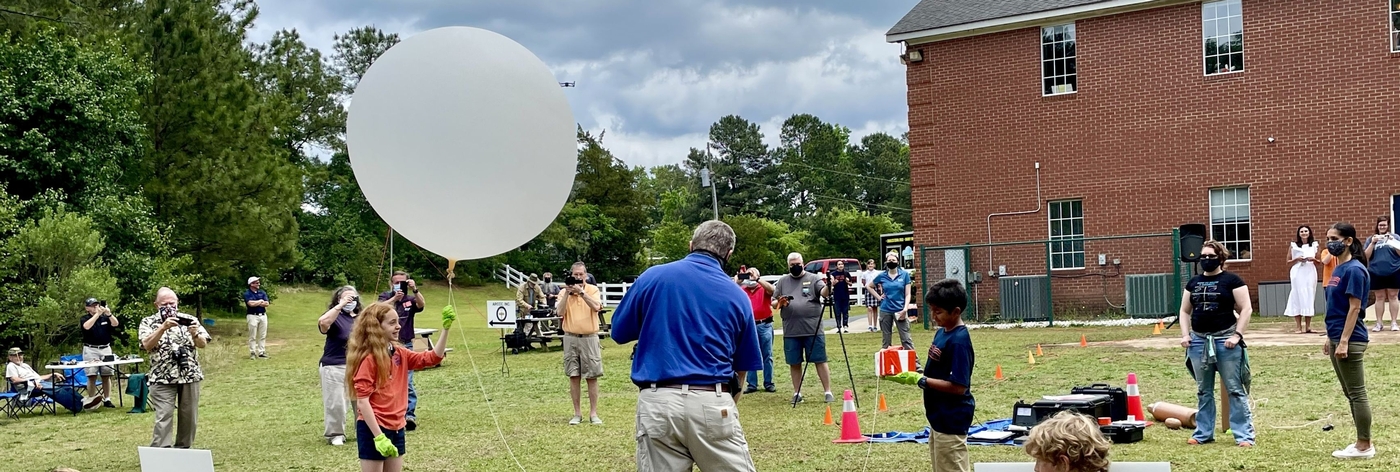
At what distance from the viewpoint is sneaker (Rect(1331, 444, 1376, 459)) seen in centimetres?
754

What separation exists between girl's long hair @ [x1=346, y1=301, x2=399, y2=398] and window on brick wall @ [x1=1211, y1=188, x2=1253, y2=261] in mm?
19589

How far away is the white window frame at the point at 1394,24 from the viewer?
20547mm

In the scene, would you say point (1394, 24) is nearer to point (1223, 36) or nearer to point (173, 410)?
point (1223, 36)

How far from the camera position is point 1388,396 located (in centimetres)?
1016

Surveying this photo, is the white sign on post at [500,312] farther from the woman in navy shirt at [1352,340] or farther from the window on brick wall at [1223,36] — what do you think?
the woman in navy shirt at [1352,340]

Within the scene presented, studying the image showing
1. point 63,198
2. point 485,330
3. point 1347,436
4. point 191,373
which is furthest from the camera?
point 485,330

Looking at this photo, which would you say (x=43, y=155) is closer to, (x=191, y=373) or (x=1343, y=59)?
(x=191, y=373)

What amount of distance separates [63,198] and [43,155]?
913mm

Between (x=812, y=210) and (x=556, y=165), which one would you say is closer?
(x=556, y=165)

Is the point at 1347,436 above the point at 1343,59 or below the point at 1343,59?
below

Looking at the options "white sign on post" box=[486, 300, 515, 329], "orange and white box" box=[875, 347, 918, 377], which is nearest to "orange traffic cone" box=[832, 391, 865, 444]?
"orange and white box" box=[875, 347, 918, 377]

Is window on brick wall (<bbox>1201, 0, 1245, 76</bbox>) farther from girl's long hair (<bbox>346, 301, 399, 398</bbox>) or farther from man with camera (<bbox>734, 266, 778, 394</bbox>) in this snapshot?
girl's long hair (<bbox>346, 301, 399, 398</bbox>)

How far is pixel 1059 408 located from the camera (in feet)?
28.8

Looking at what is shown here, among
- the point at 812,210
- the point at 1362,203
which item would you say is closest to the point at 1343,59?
the point at 1362,203
